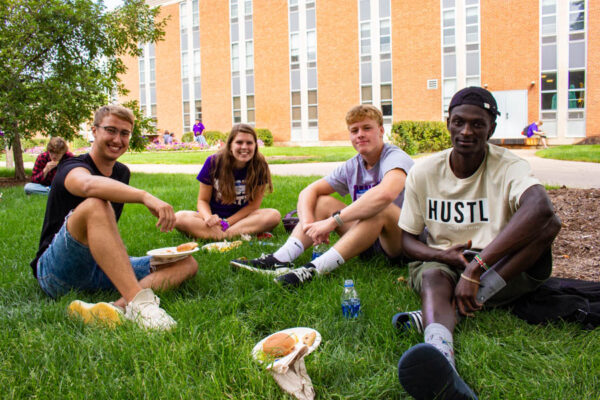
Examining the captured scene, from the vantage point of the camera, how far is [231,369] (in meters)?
2.20

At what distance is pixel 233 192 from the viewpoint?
5250 millimetres

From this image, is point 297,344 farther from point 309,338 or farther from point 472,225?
point 472,225

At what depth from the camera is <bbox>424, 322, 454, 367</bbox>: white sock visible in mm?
2209

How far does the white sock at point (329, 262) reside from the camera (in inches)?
141

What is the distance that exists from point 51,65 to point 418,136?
43.3 feet

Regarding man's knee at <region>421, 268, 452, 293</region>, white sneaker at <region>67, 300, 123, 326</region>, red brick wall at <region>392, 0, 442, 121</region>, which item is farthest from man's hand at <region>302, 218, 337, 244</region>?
red brick wall at <region>392, 0, 442, 121</region>

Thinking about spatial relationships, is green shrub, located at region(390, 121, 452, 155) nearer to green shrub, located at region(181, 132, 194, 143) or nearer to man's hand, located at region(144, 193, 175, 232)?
man's hand, located at region(144, 193, 175, 232)

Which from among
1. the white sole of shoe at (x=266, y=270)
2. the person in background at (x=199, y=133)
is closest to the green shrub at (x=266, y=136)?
the person in background at (x=199, y=133)

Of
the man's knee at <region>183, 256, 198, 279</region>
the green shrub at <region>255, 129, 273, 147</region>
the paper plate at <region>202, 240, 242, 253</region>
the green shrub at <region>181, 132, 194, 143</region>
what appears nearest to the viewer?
the man's knee at <region>183, 256, 198, 279</region>

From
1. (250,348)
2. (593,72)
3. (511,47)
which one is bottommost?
(250,348)

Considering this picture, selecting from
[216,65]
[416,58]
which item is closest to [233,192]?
[416,58]

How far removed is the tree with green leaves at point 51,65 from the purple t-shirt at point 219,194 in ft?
22.4

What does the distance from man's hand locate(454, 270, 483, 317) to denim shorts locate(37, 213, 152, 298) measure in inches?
86.9

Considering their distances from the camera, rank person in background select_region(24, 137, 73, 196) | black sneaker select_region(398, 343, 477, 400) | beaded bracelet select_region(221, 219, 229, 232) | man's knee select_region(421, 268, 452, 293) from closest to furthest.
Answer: black sneaker select_region(398, 343, 477, 400), man's knee select_region(421, 268, 452, 293), beaded bracelet select_region(221, 219, 229, 232), person in background select_region(24, 137, 73, 196)
